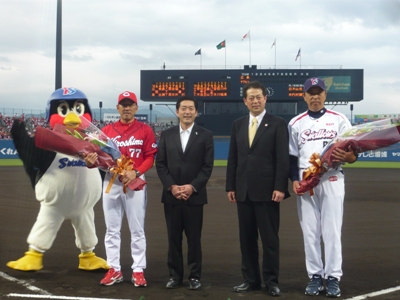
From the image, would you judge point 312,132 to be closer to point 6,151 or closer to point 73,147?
point 73,147

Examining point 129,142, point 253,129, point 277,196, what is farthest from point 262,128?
point 129,142

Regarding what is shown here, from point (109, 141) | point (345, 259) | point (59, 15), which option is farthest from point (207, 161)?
point (59, 15)

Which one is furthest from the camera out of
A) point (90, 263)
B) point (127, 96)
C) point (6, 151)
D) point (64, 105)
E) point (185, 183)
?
point (6, 151)

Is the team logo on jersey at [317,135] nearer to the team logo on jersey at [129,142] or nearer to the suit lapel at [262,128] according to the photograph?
the suit lapel at [262,128]

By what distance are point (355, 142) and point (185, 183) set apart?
1805 mm

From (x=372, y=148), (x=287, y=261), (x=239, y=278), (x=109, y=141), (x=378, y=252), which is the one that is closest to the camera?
(x=372, y=148)

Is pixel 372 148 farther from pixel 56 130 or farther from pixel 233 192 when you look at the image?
pixel 56 130

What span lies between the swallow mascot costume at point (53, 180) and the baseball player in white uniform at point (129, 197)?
20.1 inches

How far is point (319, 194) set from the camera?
5.07m

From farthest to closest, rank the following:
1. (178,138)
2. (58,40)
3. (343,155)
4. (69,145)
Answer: (58,40) < (178,138) < (69,145) < (343,155)

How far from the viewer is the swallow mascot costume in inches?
219

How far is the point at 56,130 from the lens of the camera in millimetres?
5270

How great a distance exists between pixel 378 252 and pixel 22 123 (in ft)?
16.6

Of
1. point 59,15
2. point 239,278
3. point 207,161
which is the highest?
point 59,15
